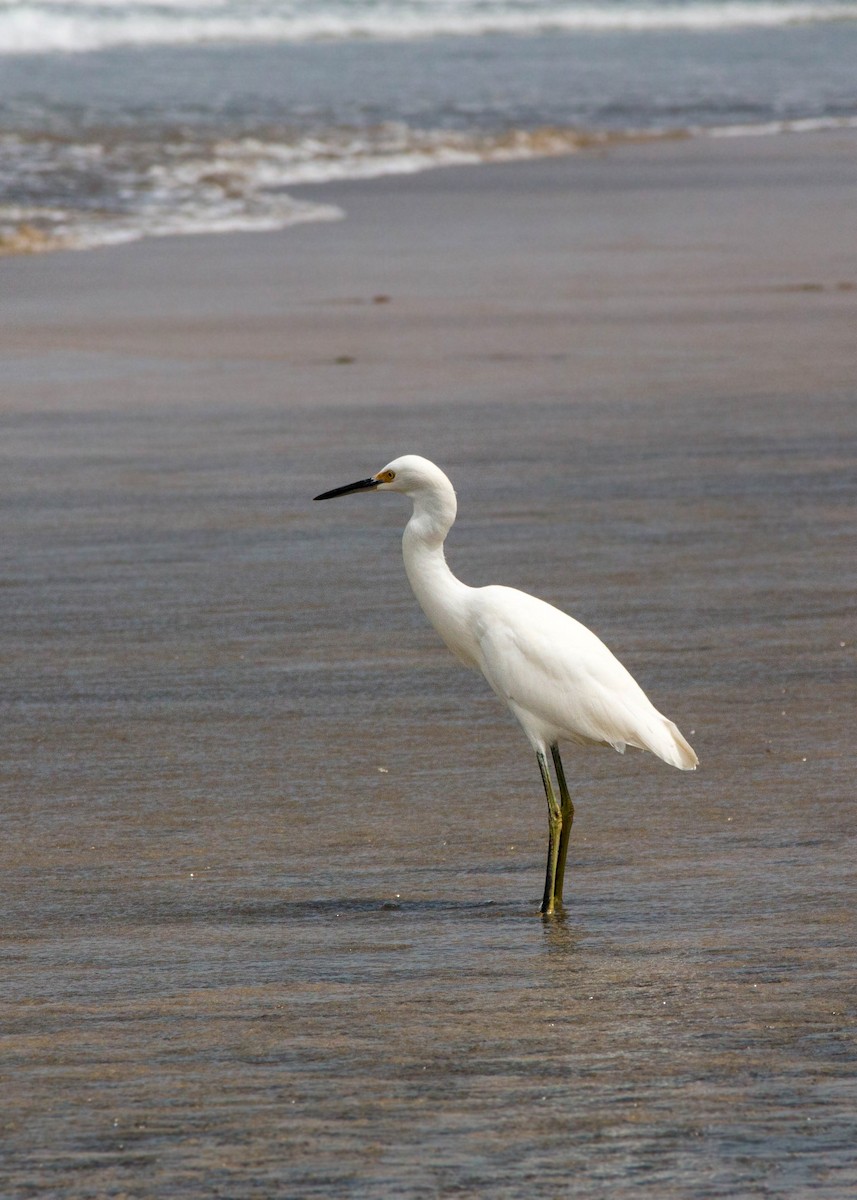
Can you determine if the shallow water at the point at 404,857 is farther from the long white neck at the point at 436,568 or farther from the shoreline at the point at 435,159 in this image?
the shoreline at the point at 435,159

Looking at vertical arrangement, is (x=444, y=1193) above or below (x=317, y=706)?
above

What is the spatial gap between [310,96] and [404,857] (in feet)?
95.1

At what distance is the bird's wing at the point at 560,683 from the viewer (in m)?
4.15

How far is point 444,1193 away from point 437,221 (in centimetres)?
1482

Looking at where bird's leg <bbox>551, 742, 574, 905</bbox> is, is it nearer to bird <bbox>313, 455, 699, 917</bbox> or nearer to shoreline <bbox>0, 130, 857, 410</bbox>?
bird <bbox>313, 455, 699, 917</bbox>

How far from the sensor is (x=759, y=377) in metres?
10.0

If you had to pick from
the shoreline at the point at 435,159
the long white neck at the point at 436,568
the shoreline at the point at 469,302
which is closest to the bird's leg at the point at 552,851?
A: the long white neck at the point at 436,568

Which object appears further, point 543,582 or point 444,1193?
point 543,582

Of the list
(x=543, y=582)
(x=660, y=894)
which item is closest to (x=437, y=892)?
(x=660, y=894)

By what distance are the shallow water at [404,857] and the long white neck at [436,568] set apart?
52 cm

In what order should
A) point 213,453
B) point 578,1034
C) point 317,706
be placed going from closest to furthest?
point 578,1034 → point 317,706 → point 213,453

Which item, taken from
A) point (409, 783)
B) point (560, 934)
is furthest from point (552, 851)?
point (409, 783)

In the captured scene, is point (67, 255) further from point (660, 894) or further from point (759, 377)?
point (660, 894)

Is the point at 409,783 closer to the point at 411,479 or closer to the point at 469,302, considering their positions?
the point at 411,479
